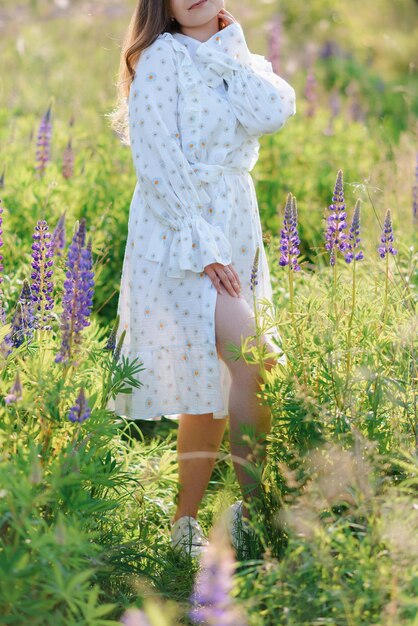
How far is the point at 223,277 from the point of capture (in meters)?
3.25

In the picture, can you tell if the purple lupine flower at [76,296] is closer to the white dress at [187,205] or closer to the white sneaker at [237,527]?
the white dress at [187,205]

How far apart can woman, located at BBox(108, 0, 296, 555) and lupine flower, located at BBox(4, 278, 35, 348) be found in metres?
0.40

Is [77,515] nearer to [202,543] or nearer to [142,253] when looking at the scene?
[202,543]

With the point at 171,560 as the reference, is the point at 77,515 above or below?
above

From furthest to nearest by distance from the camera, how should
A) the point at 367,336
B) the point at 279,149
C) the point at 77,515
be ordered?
the point at 279,149 < the point at 367,336 < the point at 77,515

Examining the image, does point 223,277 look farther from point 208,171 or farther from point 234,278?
point 208,171

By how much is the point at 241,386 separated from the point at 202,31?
134 centimetres

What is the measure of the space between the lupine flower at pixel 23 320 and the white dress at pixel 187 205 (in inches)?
15.5

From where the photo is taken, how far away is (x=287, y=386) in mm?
3100

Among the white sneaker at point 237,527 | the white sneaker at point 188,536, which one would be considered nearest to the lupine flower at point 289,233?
the white sneaker at point 237,527

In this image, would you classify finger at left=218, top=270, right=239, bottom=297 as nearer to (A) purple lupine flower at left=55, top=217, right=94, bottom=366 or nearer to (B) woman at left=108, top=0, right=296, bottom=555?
(B) woman at left=108, top=0, right=296, bottom=555

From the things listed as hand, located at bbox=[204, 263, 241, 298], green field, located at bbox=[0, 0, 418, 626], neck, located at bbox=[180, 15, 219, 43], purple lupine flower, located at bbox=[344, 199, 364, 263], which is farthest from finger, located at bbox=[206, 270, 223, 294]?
neck, located at bbox=[180, 15, 219, 43]

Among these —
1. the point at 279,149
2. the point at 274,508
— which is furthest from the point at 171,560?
the point at 279,149

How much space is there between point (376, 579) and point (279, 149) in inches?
171
